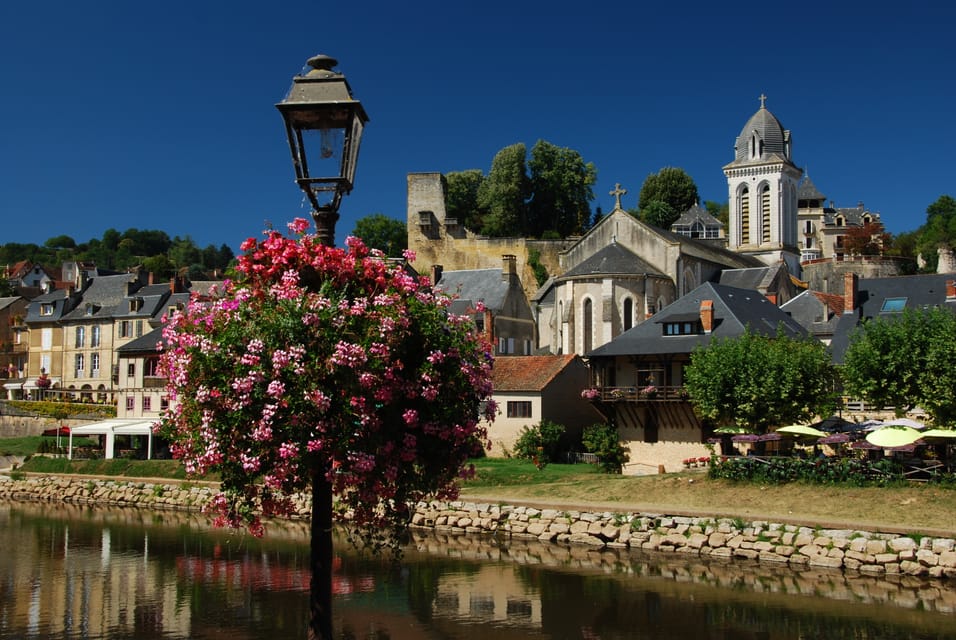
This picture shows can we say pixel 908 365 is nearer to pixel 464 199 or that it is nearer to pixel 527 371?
pixel 527 371

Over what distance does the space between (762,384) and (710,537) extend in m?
6.95

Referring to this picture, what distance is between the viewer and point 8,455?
139ft

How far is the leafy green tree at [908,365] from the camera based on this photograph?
88.1 ft

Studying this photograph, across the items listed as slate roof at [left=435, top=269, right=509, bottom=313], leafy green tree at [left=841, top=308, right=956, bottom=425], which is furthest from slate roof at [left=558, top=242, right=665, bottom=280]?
leafy green tree at [left=841, top=308, right=956, bottom=425]

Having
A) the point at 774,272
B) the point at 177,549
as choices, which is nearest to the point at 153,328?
the point at 177,549

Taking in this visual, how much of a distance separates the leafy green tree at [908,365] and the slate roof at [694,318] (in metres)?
4.76

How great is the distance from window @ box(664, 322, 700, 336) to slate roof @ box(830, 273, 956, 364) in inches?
289

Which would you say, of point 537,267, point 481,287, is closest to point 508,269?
point 481,287

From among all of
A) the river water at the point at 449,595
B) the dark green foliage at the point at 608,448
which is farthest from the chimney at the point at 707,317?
the river water at the point at 449,595

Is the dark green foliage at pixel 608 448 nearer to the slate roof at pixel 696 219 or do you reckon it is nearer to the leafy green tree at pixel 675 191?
the slate roof at pixel 696 219

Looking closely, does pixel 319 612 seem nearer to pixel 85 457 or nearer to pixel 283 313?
pixel 283 313

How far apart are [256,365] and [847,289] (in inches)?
1520

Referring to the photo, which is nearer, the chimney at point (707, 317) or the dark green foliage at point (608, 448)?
the dark green foliage at point (608, 448)

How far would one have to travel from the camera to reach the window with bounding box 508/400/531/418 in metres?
37.6
